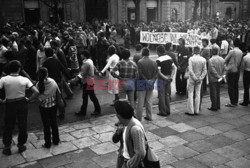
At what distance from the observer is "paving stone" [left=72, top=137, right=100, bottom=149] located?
20.4 feet

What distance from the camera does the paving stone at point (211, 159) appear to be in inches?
214

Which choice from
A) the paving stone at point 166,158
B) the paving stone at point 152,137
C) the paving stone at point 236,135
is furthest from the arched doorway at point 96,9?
the paving stone at point 166,158

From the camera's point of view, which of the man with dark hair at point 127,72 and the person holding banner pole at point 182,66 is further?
the person holding banner pole at point 182,66

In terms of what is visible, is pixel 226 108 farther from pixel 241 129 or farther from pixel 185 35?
pixel 185 35

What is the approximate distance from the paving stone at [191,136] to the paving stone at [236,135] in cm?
57

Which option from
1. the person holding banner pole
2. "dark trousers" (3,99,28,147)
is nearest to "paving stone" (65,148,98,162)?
"dark trousers" (3,99,28,147)

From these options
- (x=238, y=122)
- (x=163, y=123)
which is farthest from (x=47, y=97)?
(x=238, y=122)

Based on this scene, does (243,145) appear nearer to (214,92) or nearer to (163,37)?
(214,92)

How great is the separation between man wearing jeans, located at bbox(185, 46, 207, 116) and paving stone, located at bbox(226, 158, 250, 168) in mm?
2621

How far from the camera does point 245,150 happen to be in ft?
19.6

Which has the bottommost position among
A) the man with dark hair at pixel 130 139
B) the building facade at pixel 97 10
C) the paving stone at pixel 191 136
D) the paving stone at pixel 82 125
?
the paving stone at pixel 191 136

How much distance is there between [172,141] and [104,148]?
146 centimetres

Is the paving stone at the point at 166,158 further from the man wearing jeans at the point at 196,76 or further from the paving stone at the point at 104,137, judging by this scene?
the man wearing jeans at the point at 196,76

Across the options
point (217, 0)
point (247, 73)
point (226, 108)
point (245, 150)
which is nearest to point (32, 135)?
point (245, 150)
